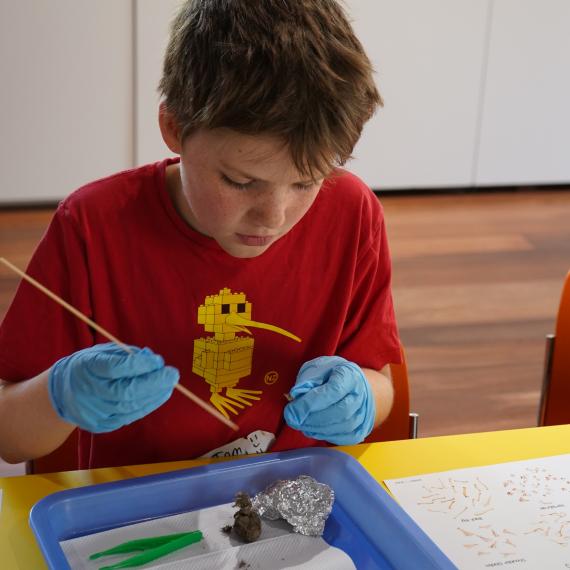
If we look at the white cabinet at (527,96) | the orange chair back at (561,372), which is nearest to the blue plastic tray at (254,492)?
the orange chair back at (561,372)

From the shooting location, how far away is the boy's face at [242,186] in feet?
3.07

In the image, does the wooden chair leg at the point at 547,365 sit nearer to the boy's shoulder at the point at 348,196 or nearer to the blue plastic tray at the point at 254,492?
the boy's shoulder at the point at 348,196

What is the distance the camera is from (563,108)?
437 centimetres

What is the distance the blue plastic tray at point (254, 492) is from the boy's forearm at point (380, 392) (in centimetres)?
15

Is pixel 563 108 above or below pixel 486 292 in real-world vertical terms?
above

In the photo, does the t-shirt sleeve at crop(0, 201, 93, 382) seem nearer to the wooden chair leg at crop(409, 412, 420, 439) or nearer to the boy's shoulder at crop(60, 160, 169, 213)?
the boy's shoulder at crop(60, 160, 169, 213)

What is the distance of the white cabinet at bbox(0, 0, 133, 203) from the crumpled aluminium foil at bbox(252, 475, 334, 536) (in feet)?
9.24

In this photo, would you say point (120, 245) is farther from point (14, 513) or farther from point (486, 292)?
point (486, 292)

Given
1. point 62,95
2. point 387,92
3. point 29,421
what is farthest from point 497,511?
point 387,92

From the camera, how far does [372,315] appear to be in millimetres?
1282

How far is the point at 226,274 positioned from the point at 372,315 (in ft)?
0.77

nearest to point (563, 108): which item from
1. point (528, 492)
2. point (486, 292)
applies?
point (486, 292)

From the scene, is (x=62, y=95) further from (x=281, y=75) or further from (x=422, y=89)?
(x=281, y=75)

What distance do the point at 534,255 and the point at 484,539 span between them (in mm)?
2759
